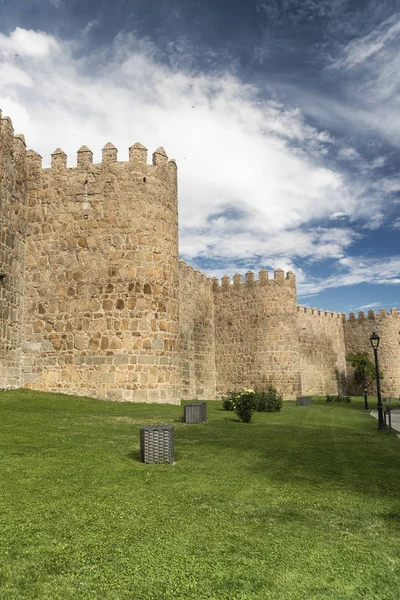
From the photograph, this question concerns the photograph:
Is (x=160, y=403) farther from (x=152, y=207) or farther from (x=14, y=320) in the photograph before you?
(x=152, y=207)

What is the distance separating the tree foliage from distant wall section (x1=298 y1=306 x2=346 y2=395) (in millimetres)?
1095

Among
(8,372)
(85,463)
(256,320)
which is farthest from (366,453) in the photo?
(256,320)

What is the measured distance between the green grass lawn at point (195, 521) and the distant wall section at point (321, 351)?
3184cm

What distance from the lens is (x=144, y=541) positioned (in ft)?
14.7

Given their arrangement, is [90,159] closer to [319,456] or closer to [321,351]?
[319,456]

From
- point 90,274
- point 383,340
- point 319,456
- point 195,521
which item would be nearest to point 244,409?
point 319,456

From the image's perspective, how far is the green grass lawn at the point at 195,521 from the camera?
12.3 feet

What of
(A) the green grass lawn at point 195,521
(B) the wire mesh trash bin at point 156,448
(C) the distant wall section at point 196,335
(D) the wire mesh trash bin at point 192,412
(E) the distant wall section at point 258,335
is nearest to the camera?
(A) the green grass lawn at point 195,521

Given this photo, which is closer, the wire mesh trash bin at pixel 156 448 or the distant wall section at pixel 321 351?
the wire mesh trash bin at pixel 156 448

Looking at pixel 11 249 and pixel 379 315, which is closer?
pixel 11 249

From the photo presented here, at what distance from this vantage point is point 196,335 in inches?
1208

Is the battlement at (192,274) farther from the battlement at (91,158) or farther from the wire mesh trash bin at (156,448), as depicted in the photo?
the wire mesh trash bin at (156,448)

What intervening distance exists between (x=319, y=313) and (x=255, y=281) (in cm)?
1299

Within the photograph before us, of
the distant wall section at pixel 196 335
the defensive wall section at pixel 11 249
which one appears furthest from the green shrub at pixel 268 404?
the defensive wall section at pixel 11 249
